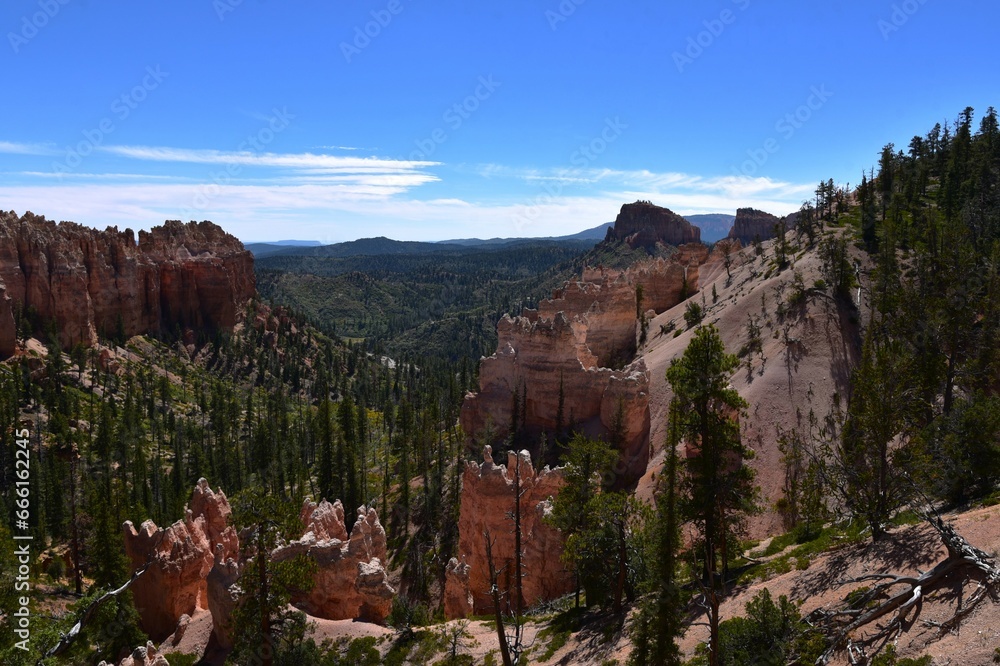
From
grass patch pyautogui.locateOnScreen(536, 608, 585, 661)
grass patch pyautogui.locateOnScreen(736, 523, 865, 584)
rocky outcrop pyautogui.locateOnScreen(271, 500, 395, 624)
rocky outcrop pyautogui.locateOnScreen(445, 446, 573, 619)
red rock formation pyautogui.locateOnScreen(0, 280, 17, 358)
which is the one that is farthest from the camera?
red rock formation pyautogui.locateOnScreen(0, 280, 17, 358)

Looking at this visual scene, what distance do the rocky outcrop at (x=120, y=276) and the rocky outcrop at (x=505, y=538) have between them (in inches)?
3472

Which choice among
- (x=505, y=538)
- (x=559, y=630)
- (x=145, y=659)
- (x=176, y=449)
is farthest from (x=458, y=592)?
(x=176, y=449)

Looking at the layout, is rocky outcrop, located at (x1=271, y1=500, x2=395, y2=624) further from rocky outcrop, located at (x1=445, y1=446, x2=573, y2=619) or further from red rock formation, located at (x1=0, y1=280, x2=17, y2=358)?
red rock formation, located at (x1=0, y1=280, x2=17, y2=358)

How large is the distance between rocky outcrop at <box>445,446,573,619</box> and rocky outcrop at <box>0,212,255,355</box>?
8819 centimetres

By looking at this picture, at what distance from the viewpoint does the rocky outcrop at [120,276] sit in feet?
320

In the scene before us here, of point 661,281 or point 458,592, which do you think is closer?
point 458,592

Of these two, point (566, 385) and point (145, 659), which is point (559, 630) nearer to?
point (145, 659)

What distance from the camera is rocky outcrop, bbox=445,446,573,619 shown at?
29844 millimetres

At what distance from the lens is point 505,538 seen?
32344 mm

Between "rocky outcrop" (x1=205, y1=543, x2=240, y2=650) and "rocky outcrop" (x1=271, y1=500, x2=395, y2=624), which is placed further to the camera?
"rocky outcrop" (x1=271, y1=500, x2=395, y2=624)

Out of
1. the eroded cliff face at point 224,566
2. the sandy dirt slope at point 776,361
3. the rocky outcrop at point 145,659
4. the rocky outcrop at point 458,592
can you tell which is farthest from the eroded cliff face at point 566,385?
the rocky outcrop at point 145,659

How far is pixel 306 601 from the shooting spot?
26.1m

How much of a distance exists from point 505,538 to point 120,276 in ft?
353

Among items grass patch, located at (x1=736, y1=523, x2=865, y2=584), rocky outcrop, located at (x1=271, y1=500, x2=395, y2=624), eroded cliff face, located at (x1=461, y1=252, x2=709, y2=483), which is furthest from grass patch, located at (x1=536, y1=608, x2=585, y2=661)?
eroded cliff face, located at (x1=461, y1=252, x2=709, y2=483)
